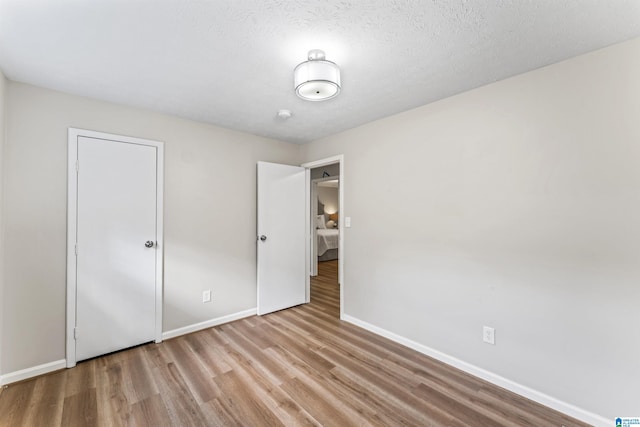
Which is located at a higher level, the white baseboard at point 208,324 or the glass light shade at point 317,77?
the glass light shade at point 317,77

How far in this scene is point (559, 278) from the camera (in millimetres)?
1834

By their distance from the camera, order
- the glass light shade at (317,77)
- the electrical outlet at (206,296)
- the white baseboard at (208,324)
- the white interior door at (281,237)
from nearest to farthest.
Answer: the glass light shade at (317,77), the white baseboard at (208,324), the electrical outlet at (206,296), the white interior door at (281,237)

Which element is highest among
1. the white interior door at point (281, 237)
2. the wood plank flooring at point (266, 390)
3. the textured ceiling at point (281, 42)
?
the textured ceiling at point (281, 42)

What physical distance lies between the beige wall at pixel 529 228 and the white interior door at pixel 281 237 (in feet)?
4.43

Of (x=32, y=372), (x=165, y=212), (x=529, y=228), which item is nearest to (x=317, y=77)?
(x=529, y=228)

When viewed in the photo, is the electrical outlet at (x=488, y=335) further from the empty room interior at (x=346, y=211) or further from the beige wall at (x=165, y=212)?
the beige wall at (x=165, y=212)

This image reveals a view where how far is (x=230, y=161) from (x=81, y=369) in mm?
2373

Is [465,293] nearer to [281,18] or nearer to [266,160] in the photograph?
[281,18]

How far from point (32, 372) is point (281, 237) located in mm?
2505

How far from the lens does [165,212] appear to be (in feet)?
9.23

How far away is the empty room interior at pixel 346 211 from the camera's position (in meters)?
1.59

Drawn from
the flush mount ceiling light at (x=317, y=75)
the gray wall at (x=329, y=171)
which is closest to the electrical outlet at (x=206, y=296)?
the flush mount ceiling light at (x=317, y=75)

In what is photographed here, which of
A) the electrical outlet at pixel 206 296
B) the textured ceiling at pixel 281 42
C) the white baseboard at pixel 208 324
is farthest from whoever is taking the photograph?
the electrical outlet at pixel 206 296

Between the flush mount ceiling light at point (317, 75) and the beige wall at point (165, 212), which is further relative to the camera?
the beige wall at point (165, 212)
